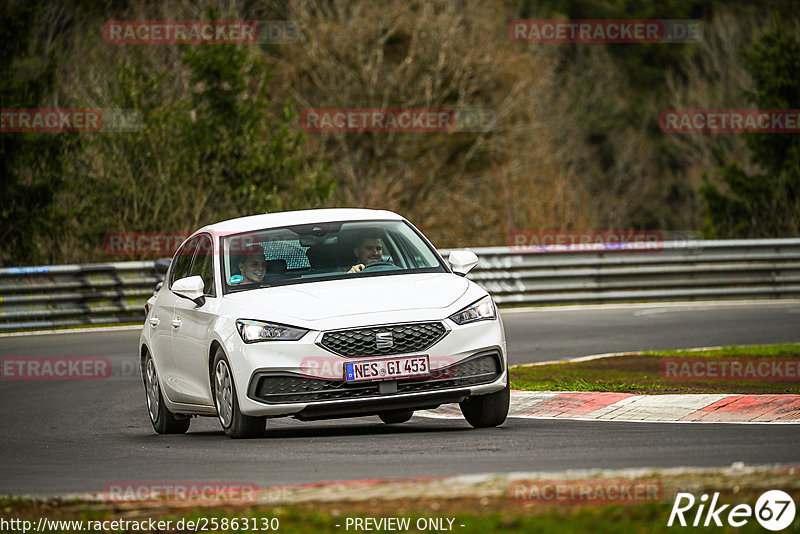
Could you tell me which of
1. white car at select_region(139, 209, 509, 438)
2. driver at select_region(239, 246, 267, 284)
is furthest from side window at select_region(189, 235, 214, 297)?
driver at select_region(239, 246, 267, 284)

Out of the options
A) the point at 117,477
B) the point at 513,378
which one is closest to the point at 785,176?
the point at 513,378

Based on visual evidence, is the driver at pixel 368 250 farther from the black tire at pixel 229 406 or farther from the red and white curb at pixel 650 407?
the red and white curb at pixel 650 407

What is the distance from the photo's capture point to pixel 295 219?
11062mm

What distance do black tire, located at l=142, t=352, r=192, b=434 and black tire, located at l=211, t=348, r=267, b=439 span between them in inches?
55.9

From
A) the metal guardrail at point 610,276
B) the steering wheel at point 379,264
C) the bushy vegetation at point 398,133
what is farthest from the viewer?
the bushy vegetation at point 398,133

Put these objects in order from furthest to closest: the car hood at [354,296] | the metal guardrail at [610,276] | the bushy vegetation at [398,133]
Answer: the bushy vegetation at [398,133]
the metal guardrail at [610,276]
the car hood at [354,296]

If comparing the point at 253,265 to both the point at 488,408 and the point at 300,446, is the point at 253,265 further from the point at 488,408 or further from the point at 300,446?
the point at 488,408

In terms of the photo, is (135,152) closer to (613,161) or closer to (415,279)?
(415,279)

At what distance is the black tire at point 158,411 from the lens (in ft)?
38.2

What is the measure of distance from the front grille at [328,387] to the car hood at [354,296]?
44cm

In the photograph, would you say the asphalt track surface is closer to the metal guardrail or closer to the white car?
the white car

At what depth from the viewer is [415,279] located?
10.3m

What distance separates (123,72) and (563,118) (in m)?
31.9

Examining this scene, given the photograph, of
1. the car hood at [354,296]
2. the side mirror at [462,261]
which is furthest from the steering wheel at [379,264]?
the side mirror at [462,261]
